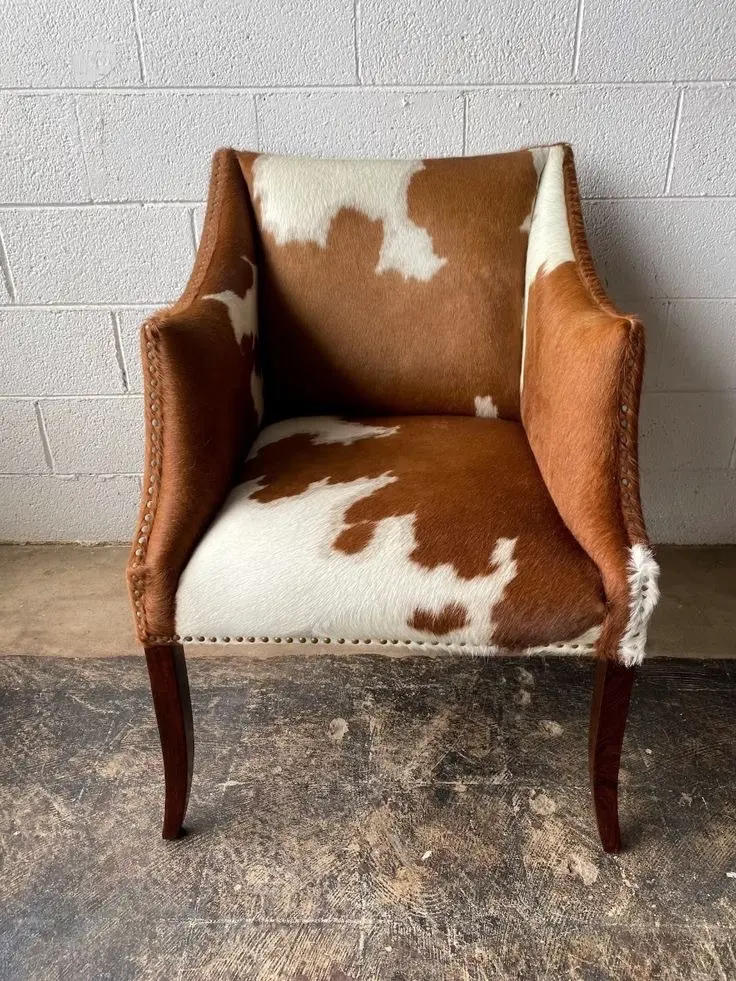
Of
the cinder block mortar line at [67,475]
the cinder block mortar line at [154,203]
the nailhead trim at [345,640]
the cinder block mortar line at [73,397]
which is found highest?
the cinder block mortar line at [154,203]

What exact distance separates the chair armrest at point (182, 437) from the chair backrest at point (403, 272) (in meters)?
0.17

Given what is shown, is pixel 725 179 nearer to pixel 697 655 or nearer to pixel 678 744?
pixel 697 655

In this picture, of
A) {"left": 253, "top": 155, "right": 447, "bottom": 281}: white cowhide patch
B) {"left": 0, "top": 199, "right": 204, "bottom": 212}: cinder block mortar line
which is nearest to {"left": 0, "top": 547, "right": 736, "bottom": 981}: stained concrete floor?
{"left": 253, "top": 155, "right": 447, "bottom": 281}: white cowhide patch

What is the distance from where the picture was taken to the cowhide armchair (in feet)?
2.80

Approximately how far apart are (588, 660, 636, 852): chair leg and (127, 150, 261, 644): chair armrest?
51cm

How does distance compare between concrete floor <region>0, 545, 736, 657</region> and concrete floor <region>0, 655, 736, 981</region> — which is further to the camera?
concrete floor <region>0, 545, 736, 657</region>

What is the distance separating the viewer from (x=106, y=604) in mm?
1562

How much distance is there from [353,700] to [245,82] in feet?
3.53

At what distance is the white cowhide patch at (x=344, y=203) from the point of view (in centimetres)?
120

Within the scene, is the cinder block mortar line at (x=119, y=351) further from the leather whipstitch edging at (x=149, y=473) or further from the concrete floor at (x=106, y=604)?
the leather whipstitch edging at (x=149, y=473)

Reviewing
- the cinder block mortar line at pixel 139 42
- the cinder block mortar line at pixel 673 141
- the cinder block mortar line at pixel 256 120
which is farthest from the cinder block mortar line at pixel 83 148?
the cinder block mortar line at pixel 673 141

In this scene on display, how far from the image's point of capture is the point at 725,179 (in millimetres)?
1382

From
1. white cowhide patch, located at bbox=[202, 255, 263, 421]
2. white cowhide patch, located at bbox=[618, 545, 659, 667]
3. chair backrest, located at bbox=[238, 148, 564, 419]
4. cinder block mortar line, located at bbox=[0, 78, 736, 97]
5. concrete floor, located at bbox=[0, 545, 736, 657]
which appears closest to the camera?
white cowhide patch, located at bbox=[618, 545, 659, 667]

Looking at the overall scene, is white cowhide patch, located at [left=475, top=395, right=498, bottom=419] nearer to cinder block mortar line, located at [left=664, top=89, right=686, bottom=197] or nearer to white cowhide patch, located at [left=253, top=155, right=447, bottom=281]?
white cowhide patch, located at [left=253, top=155, right=447, bottom=281]
